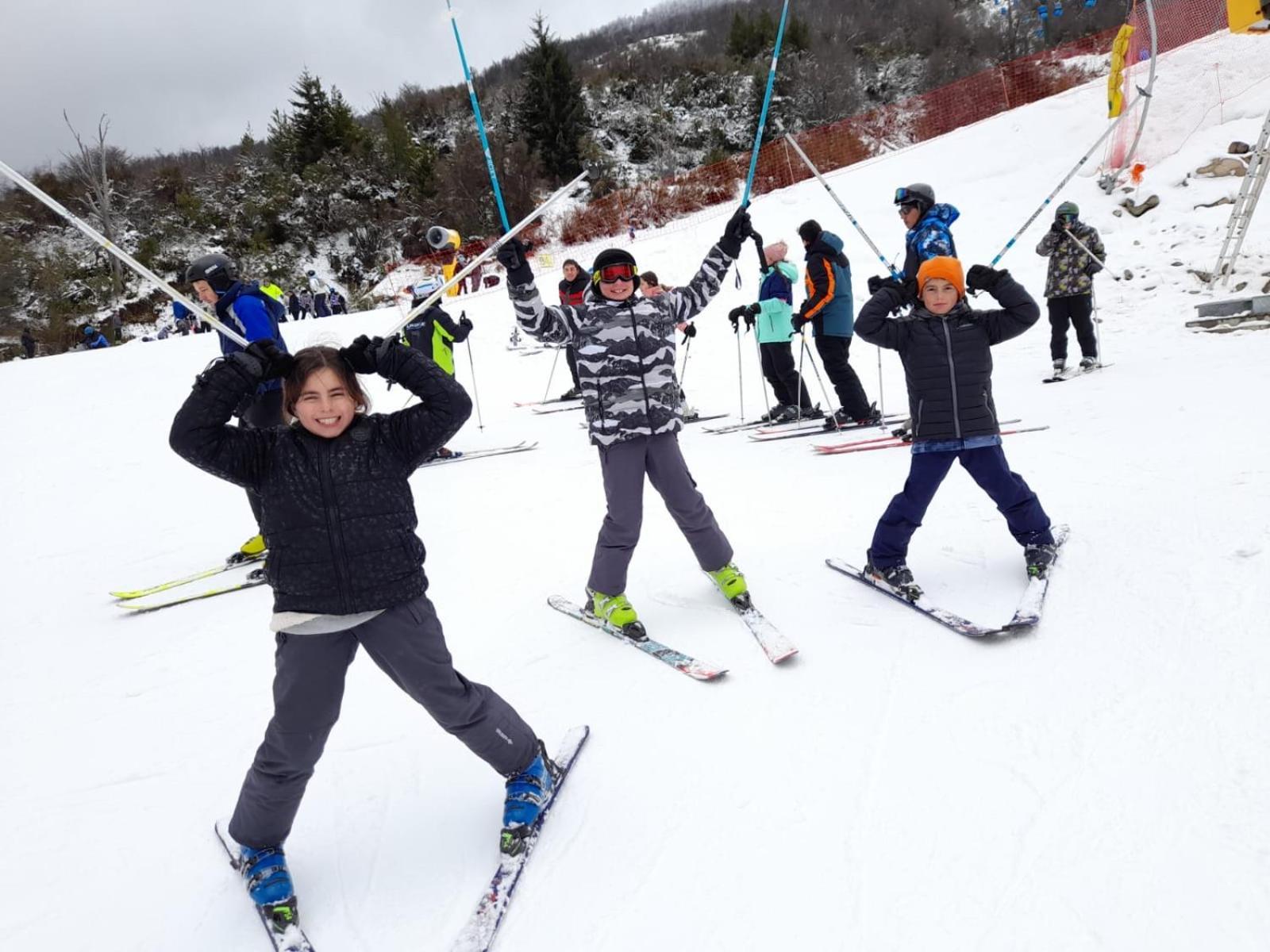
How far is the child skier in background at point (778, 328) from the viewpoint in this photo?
7.35 m

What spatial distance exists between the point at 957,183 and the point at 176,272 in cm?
3551

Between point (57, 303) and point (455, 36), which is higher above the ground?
point (57, 303)

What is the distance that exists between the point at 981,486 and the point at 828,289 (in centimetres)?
362

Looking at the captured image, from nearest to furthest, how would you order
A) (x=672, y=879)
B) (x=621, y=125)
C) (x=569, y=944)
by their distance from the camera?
1. (x=569, y=944)
2. (x=672, y=879)
3. (x=621, y=125)

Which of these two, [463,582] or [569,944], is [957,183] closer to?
[463,582]

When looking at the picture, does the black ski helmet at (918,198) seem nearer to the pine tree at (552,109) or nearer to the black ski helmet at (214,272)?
the black ski helmet at (214,272)

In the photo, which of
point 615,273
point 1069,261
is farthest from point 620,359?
point 1069,261

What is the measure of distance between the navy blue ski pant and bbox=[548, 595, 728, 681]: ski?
1109 millimetres

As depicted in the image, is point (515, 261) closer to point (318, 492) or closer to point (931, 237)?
point (318, 492)

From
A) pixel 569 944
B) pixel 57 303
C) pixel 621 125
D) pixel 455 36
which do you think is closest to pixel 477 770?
pixel 569 944

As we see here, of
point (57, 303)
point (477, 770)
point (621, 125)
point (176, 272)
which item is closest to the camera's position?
point (477, 770)

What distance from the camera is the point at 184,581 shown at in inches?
197

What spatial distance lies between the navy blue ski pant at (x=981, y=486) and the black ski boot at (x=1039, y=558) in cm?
2

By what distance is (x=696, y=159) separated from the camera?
36969mm
